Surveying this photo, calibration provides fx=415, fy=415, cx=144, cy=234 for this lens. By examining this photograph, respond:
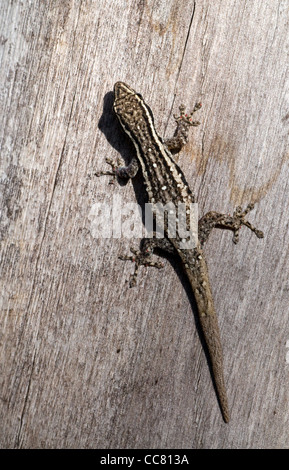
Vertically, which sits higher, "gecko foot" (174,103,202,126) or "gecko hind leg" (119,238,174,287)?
"gecko foot" (174,103,202,126)

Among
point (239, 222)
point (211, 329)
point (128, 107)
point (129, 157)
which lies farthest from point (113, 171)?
point (211, 329)

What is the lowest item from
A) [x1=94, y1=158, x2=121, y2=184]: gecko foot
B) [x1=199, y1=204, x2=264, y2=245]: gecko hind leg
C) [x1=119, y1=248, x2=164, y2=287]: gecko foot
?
[x1=119, y1=248, x2=164, y2=287]: gecko foot

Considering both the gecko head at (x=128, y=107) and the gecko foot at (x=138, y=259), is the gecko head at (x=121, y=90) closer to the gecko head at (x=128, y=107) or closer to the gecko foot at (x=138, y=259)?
the gecko head at (x=128, y=107)

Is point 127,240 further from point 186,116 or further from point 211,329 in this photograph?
point 186,116

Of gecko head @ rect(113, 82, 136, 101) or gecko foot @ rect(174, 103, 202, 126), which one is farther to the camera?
gecko foot @ rect(174, 103, 202, 126)

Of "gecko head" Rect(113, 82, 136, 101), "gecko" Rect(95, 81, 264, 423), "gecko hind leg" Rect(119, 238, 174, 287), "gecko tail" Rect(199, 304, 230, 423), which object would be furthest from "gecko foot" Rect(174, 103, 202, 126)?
"gecko tail" Rect(199, 304, 230, 423)

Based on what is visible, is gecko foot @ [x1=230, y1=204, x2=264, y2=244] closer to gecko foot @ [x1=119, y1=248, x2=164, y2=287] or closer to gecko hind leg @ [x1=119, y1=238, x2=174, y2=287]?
gecko hind leg @ [x1=119, y1=238, x2=174, y2=287]

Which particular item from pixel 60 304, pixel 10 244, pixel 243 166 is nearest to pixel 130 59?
pixel 243 166
